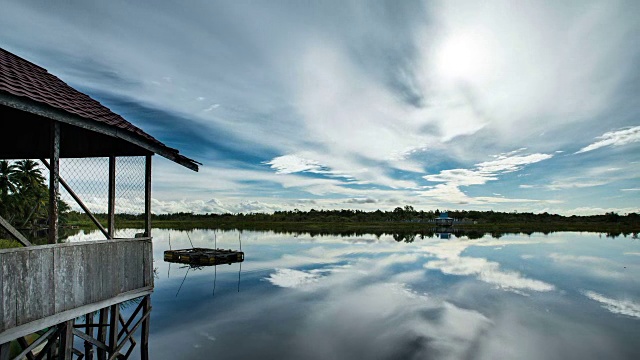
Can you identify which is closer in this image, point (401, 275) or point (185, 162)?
point (185, 162)

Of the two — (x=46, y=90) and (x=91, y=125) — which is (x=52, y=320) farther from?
(x=46, y=90)

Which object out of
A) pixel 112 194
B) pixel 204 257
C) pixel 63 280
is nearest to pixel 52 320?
pixel 63 280

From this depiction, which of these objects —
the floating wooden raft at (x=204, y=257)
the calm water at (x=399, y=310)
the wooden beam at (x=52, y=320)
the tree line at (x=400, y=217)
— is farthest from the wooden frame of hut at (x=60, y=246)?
the tree line at (x=400, y=217)

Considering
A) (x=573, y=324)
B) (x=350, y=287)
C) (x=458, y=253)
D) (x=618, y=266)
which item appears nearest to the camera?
(x=573, y=324)

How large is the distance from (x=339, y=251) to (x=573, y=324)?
2771 cm

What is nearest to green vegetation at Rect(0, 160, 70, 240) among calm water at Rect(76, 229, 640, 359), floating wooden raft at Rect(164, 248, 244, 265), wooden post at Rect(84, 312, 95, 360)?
floating wooden raft at Rect(164, 248, 244, 265)

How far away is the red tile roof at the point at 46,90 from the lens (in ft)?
17.5

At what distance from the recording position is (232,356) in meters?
12.6

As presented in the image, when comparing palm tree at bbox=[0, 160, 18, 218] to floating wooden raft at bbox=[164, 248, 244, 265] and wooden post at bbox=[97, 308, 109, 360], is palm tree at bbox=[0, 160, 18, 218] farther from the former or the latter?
wooden post at bbox=[97, 308, 109, 360]

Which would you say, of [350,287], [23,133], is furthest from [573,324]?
[23,133]

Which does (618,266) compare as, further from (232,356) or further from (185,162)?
(185,162)

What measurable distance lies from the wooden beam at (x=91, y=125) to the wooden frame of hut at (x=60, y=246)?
0.05 feet

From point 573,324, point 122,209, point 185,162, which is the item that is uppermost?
point 185,162

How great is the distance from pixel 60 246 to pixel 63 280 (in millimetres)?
571
